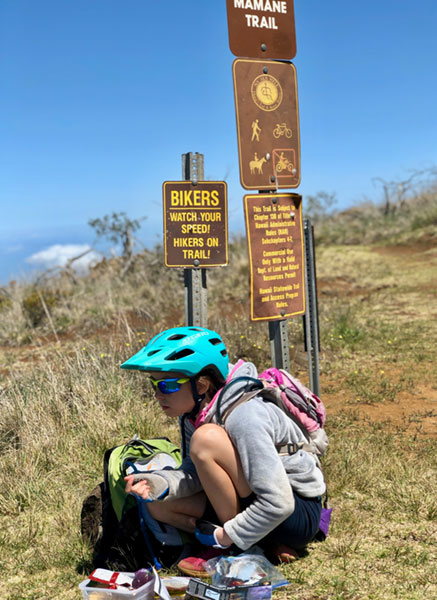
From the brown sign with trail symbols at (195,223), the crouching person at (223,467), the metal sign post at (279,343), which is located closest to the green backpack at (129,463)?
the crouching person at (223,467)

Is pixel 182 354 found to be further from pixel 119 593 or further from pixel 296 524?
pixel 119 593

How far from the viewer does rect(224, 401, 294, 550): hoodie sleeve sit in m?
2.49

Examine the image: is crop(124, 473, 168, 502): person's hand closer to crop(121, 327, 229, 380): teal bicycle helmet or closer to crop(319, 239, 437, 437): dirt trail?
crop(121, 327, 229, 380): teal bicycle helmet

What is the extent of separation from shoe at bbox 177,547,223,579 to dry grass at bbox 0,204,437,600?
0.35 metres

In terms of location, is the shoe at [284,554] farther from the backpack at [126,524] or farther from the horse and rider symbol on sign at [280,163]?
the horse and rider symbol on sign at [280,163]

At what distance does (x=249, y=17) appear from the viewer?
4113 mm

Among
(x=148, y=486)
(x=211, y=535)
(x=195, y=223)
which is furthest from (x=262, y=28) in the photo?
(x=211, y=535)

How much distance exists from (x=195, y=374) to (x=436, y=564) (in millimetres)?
1407

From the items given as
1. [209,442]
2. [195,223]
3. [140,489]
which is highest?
[195,223]

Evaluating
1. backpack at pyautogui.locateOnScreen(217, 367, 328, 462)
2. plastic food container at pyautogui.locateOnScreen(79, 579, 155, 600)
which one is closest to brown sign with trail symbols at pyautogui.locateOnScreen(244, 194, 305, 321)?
backpack at pyautogui.locateOnScreen(217, 367, 328, 462)

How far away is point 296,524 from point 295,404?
0.53 m

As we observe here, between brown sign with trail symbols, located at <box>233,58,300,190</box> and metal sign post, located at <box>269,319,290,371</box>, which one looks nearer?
brown sign with trail symbols, located at <box>233,58,300,190</box>

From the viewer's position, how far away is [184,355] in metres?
2.72

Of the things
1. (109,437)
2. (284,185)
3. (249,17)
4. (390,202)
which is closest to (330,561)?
(109,437)
